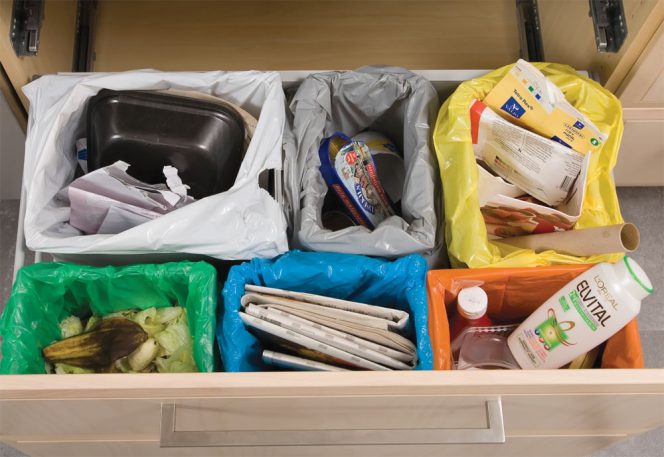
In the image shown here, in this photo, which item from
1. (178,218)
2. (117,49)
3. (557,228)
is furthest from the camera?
(117,49)

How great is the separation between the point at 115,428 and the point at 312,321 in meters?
0.27

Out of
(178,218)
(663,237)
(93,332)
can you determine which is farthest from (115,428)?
(663,237)

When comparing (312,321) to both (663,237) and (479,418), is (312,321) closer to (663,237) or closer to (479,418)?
(479,418)

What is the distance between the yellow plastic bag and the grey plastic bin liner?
31 mm

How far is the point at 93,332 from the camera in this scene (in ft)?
2.95

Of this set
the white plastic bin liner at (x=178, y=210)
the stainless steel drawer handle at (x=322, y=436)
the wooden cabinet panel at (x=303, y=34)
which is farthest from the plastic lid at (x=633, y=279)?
the wooden cabinet panel at (x=303, y=34)

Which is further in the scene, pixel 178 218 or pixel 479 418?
pixel 178 218

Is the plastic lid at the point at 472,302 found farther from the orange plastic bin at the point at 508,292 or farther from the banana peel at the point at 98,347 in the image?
the banana peel at the point at 98,347

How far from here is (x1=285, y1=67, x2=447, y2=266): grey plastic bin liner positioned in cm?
89

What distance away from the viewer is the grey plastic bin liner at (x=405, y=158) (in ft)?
→ 2.92

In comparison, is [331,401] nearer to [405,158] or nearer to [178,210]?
[178,210]

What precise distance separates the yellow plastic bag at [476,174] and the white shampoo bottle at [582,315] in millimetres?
83

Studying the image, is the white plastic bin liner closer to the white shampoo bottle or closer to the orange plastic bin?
the orange plastic bin

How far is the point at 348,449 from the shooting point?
92 cm
